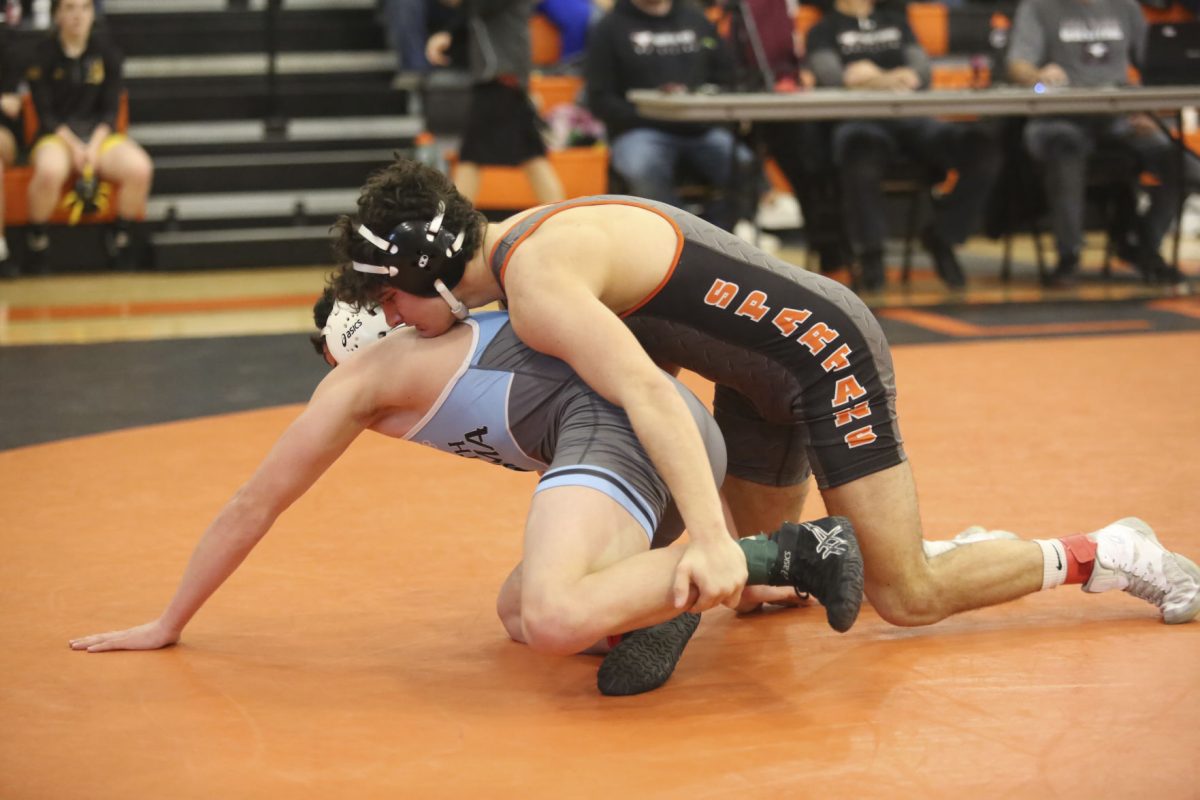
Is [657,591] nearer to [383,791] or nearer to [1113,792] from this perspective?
[383,791]

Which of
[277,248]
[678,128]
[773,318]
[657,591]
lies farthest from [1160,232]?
[657,591]

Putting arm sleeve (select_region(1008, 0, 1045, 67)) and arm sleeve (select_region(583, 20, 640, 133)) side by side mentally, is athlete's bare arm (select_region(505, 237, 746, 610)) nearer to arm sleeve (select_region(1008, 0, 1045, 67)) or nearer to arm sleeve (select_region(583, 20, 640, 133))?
arm sleeve (select_region(583, 20, 640, 133))

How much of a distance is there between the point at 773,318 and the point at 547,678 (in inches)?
29.5

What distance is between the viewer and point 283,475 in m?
2.72

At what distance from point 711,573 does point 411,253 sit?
2.45ft

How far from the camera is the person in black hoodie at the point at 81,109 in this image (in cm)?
798

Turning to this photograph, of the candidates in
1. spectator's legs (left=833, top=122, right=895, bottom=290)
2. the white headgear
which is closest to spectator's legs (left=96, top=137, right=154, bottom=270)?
spectator's legs (left=833, top=122, right=895, bottom=290)

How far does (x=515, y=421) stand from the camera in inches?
110

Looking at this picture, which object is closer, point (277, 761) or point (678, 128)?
point (277, 761)

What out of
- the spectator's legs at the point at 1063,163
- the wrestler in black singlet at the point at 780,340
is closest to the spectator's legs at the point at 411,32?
the spectator's legs at the point at 1063,163

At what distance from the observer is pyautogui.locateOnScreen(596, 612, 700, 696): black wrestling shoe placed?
2656 millimetres

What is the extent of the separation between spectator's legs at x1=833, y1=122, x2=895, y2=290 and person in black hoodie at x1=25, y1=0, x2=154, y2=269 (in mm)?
3500

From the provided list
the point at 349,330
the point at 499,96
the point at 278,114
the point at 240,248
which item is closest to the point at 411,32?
the point at 278,114

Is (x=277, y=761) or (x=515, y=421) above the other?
(x=515, y=421)
